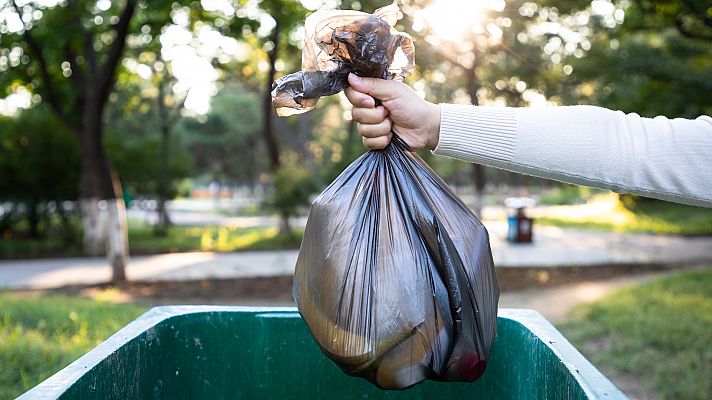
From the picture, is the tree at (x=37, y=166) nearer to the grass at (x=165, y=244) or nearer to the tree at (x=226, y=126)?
the grass at (x=165, y=244)

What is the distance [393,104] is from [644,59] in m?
8.64

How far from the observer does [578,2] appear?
29.8 ft

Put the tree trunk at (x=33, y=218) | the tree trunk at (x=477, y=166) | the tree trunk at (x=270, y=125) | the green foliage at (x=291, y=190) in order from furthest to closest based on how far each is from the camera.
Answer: the tree trunk at (x=33, y=218) < the green foliage at (x=291, y=190) < the tree trunk at (x=270, y=125) < the tree trunk at (x=477, y=166)

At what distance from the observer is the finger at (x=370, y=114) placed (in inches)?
64.7

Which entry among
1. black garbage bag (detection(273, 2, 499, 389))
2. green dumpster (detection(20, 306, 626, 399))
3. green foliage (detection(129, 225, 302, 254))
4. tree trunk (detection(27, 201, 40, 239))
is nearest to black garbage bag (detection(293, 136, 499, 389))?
black garbage bag (detection(273, 2, 499, 389))

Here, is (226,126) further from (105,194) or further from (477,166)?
(105,194)

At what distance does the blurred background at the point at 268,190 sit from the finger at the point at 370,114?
2756 mm

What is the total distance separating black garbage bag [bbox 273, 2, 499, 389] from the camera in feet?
5.10

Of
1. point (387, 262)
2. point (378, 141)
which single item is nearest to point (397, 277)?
point (387, 262)

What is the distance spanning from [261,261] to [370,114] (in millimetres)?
10135

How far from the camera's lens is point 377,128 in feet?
5.50

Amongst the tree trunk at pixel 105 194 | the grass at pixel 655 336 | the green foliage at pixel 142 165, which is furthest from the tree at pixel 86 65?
the grass at pixel 655 336

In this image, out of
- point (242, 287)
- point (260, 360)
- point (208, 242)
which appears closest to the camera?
point (260, 360)

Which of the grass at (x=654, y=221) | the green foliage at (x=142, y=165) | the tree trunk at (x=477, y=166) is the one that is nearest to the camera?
the tree trunk at (x=477, y=166)
